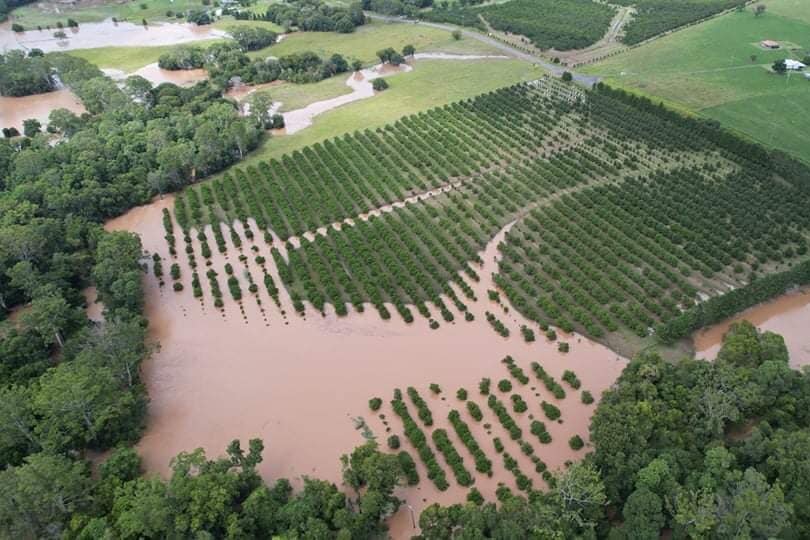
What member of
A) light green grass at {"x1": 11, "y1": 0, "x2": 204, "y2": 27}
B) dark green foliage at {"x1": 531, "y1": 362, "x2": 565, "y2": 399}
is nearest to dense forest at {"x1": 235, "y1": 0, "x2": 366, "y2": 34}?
light green grass at {"x1": 11, "y1": 0, "x2": 204, "y2": 27}

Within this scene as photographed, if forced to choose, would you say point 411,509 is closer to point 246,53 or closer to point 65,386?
point 65,386

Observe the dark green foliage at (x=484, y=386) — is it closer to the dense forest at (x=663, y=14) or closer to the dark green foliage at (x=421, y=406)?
the dark green foliage at (x=421, y=406)

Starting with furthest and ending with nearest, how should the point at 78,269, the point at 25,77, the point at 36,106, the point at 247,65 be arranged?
the point at 247,65 < the point at 25,77 < the point at 36,106 < the point at 78,269

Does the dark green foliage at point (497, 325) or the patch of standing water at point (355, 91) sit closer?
the dark green foliage at point (497, 325)

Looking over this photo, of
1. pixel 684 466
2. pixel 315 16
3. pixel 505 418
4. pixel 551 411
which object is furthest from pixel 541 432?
pixel 315 16

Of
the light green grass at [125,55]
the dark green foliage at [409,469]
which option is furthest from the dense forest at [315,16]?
the dark green foliage at [409,469]

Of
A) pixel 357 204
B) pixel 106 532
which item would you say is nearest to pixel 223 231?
pixel 357 204

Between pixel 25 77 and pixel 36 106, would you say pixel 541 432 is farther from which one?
pixel 25 77
